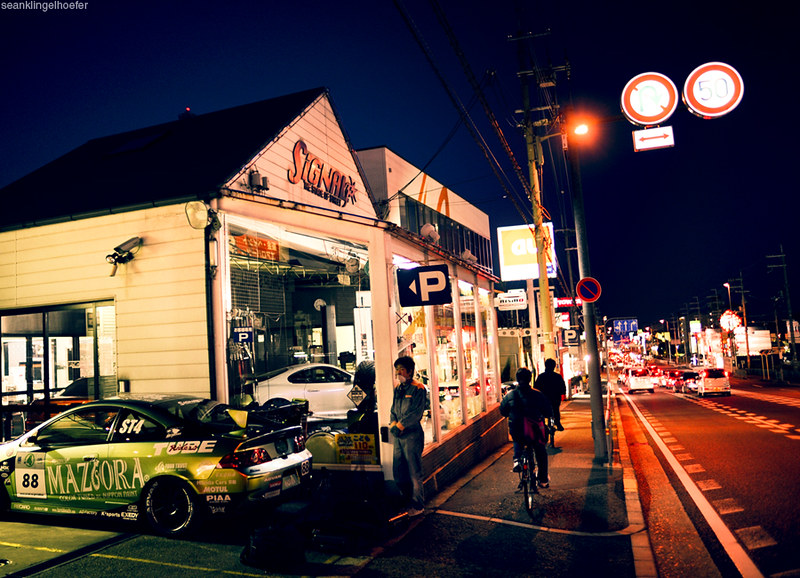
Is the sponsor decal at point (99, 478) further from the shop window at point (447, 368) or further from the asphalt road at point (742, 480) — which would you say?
the asphalt road at point (742, 480)

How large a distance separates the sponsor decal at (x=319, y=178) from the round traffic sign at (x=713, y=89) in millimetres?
7549

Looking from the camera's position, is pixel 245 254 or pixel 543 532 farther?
pixel 245 254

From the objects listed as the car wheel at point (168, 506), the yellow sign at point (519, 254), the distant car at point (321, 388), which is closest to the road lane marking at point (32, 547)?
the car wheel at point (168, 506)

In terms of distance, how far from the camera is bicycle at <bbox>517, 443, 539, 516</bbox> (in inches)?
288

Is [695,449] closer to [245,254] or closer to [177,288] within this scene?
[245,254]

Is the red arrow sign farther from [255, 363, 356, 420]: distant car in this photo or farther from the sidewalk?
[255, 363, 356, 420]: distant car

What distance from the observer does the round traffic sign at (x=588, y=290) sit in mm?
11406

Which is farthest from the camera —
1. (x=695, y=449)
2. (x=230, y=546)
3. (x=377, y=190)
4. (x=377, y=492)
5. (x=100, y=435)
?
(x=377, y=190)

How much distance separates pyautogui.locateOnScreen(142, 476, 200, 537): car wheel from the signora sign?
12.4ft

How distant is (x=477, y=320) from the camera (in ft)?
44.1

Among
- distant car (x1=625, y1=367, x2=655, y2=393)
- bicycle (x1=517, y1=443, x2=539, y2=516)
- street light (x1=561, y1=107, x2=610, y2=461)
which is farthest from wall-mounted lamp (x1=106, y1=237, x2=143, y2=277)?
distant car (x1=625, y1=367, x2=655, y2=393)

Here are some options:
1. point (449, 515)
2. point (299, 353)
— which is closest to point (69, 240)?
point (299, 353)

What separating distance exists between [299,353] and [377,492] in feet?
16.2

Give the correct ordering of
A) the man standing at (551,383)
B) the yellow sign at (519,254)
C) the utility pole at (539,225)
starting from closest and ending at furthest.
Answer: the man standing at (551,383) → the utility pole at (539,225) → the yellow sign at (519,254)
